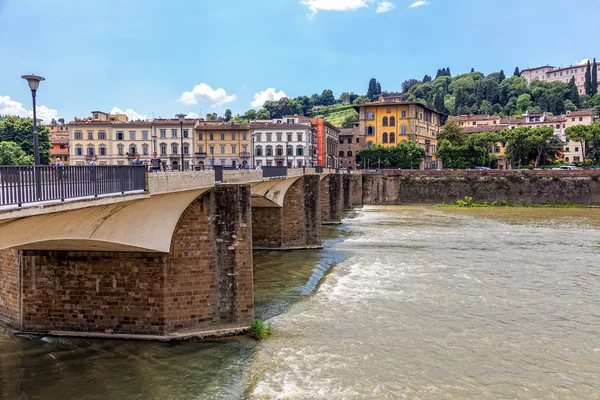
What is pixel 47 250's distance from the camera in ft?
45.0

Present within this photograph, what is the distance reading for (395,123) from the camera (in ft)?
275

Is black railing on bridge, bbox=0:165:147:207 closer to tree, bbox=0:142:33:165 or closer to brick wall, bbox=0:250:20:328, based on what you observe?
brick wall, bbox=0:250:20:328

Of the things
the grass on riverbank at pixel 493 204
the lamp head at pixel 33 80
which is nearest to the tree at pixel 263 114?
the grass on riverbank at pixel 493 204

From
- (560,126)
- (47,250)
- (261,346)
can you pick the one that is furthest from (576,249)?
(560,126)

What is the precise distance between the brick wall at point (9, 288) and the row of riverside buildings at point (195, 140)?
43889mm

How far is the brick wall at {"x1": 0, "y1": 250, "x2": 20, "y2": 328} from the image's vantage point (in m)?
14.1

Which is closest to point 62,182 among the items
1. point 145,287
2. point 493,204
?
point 145,287

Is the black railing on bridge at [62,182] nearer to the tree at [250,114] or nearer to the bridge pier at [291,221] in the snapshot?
the bridge pier at [291,221]

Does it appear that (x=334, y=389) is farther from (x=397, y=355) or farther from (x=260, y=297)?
(x=260, y=297)

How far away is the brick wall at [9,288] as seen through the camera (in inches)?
555

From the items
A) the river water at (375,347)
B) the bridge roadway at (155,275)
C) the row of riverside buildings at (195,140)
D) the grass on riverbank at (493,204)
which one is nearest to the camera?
the river water at (375,347)

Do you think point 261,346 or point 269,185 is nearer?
point 261,346

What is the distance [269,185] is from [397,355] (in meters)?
13.1

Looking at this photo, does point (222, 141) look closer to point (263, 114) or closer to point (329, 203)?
point (329, 203)
